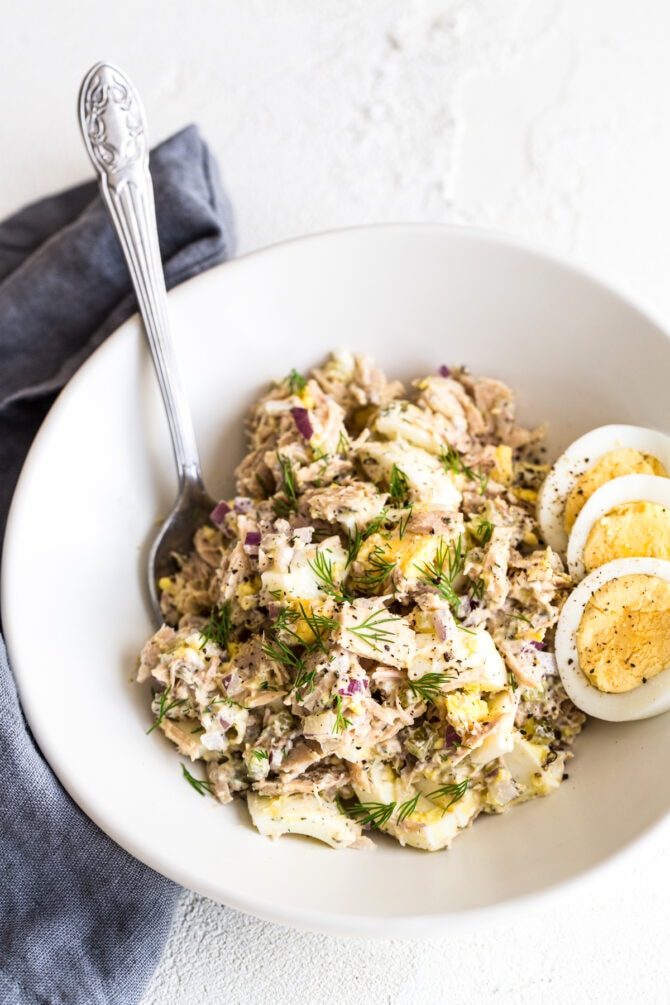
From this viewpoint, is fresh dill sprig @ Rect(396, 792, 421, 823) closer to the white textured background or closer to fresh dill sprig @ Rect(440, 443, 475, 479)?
fresh dill sprig @ Rect(440, 443, 475, 479)

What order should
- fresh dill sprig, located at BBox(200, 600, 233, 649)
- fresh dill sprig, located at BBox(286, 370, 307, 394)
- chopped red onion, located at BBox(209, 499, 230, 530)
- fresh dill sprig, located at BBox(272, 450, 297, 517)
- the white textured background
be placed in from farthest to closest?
the white textured background → fresh dill sprig, located at BBox(286, 370, 307, 394) → chopped red onion, located at BBox(209, 499, 230, 530) → fresh dill sprig, located at BBox(272, 450, 297, 517) → fresh dill sprig, located at BBox(200, 600, 233, 649)

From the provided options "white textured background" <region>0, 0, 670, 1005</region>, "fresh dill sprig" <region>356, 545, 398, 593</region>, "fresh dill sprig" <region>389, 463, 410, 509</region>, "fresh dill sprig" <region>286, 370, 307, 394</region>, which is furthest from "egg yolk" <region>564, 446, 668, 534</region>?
"white textured background" <region>0, 0, 670, 1005</region>

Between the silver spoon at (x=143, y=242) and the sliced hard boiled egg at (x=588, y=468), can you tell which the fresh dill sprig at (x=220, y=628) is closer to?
the silver spoon at (x=143, y=242)

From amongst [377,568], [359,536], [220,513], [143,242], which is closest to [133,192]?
[143,242]

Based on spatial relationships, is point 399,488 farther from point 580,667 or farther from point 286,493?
point 580,667

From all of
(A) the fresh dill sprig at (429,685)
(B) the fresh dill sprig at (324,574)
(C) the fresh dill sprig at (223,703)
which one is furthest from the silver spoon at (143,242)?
(A) the fresh dill sprig at (429,685)

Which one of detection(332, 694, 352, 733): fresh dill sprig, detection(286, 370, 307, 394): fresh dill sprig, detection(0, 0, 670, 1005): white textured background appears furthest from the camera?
detection(0, 0, 670, 1005): white textured background

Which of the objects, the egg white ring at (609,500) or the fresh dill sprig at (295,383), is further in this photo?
the fresh dill sprig at (295,383)

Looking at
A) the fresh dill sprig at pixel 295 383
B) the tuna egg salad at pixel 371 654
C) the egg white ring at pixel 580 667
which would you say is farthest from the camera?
the fresh dill sprig at pixel 295 383
